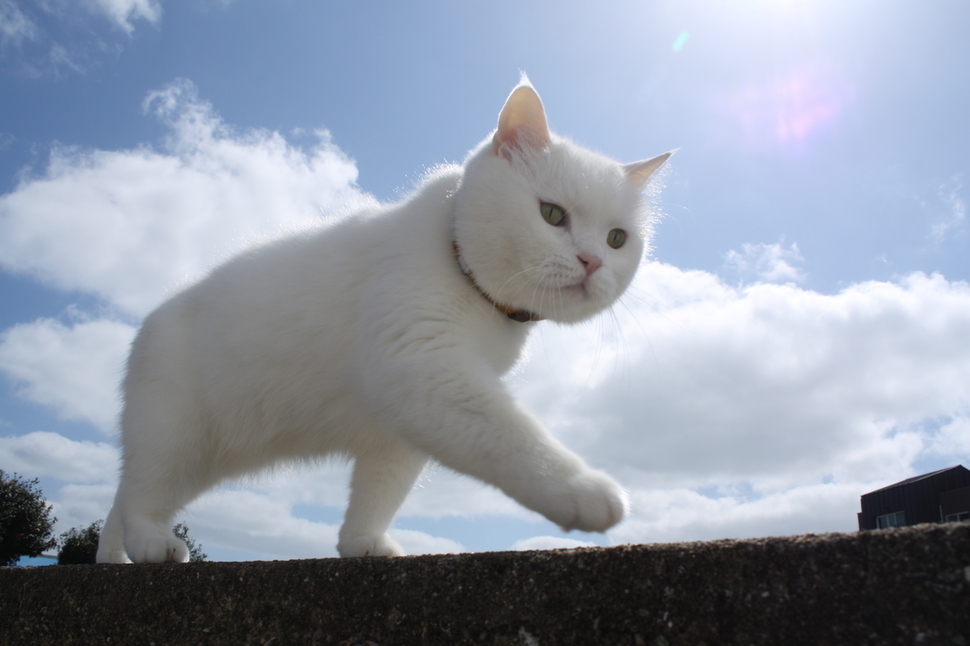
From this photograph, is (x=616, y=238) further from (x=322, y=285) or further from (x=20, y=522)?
(x=20, y=522)

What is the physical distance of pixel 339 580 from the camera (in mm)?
1508

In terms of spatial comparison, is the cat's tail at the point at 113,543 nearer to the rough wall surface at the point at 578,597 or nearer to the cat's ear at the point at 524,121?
the rough wall surface at the point at 578,597

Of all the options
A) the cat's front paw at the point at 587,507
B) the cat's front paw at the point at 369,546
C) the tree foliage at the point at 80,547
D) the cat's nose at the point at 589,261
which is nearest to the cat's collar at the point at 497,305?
the cat's nose at the point at 589,261

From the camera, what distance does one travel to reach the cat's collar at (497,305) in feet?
7.67

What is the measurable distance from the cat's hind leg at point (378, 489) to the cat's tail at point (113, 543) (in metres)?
1.14

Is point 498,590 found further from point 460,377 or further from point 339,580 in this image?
point 460,377

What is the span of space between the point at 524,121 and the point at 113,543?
2.75 meters

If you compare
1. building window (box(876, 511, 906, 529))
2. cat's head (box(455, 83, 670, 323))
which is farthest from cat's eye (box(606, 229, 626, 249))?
building window (box(876, 511, 906, 529))

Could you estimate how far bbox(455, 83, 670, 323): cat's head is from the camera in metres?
2.26

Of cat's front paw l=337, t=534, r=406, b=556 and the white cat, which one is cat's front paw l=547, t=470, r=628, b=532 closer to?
the white cat

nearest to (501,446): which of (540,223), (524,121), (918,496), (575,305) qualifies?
(575,305)

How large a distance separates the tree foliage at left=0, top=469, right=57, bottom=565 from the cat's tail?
1489 cm

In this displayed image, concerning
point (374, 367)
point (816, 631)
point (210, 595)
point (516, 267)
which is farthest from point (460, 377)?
point (816, 631)

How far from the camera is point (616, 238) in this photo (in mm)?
2541
